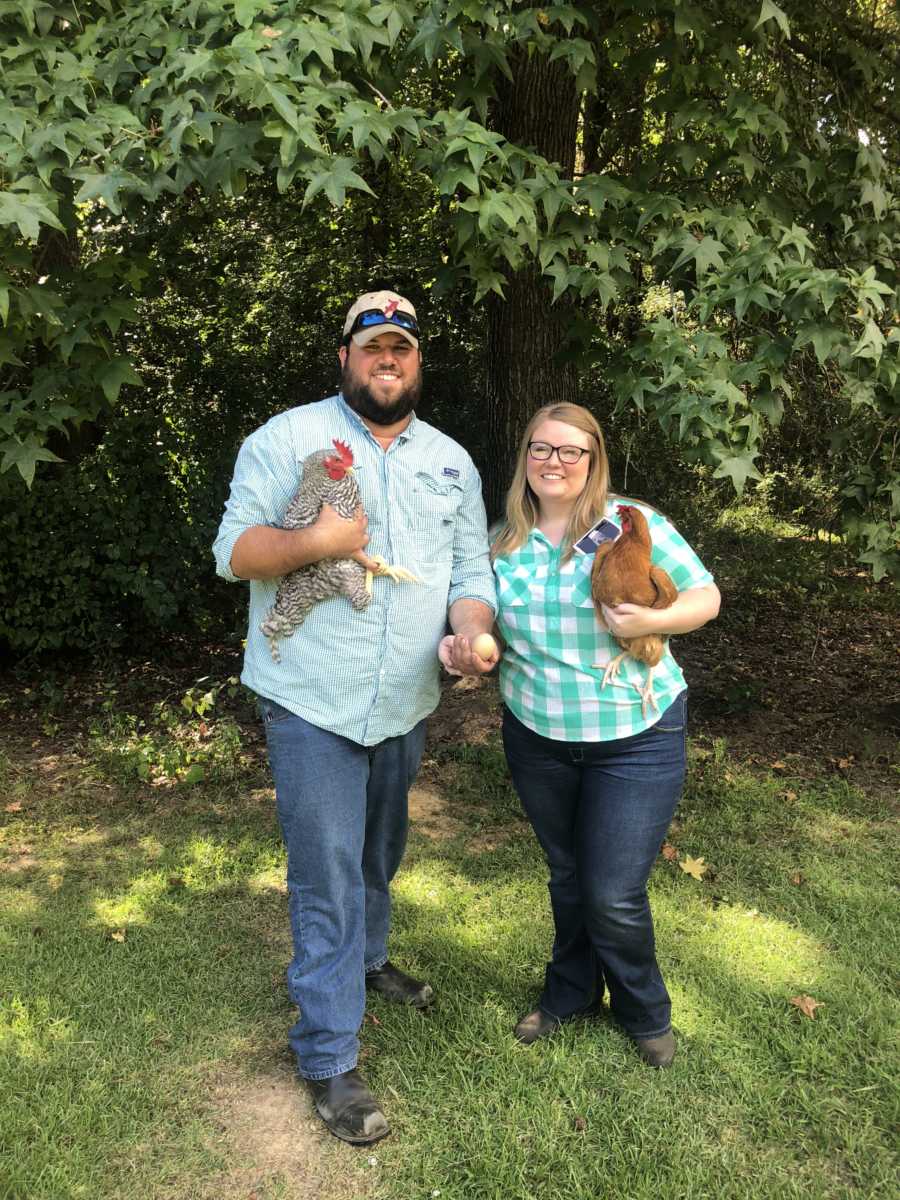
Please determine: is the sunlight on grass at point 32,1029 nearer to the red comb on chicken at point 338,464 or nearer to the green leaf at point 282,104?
the red comb on chicken at point 338,464

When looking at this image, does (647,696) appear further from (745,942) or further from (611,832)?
(745,942)

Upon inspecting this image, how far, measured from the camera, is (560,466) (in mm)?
2863

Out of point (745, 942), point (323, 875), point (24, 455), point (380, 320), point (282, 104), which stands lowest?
point (745, 942)

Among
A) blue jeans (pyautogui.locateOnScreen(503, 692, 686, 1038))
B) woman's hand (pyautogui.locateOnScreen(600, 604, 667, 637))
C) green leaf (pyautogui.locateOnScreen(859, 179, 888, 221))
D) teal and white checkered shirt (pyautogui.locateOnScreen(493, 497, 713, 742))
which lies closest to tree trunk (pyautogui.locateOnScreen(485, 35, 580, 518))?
green leaf (pyautogui.locateOnScreen(859, 179, 888, 221))

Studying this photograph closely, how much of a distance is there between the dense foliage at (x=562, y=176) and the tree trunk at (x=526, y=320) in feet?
0.10

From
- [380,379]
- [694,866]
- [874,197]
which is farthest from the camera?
[694,866]

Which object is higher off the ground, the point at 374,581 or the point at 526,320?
the point at 526,320

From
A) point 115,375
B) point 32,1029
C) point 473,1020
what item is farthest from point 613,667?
point 32,1029

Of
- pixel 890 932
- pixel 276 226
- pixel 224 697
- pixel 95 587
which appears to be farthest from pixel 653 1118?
pixel 276 226

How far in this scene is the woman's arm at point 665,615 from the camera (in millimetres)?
2680

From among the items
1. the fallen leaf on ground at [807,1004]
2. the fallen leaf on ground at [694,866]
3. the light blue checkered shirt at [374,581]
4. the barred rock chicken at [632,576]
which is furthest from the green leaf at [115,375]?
the fallen leaf on ground at [807,1004]

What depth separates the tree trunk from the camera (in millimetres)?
4977

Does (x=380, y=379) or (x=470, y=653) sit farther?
(x=380, y=379)

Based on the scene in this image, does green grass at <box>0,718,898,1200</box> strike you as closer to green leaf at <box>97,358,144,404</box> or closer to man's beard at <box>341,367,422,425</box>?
man's beard at <box>341,367,422,425</box>
